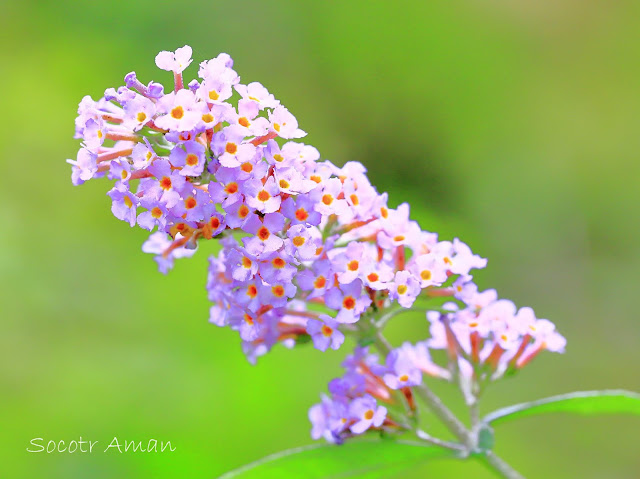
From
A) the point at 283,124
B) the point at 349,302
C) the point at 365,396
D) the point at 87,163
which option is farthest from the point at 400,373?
the point at 87,163

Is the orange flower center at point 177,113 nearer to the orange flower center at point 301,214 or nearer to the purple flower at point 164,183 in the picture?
the purple flower at point 164,183

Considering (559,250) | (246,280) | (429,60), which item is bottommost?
(246,280)

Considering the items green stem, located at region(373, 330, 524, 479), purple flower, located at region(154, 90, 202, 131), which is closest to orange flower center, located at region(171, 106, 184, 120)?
purple flower, located at region(154, 90, 202, 131)

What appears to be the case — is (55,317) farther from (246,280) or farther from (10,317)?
(246,280)

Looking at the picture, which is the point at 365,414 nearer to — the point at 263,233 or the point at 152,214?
the point at 263,233

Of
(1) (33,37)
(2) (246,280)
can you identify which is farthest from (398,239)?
(1) (33,37)

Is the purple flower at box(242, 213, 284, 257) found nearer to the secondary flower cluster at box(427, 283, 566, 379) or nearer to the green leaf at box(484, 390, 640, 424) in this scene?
the secondary flower cluster at box(427, 283, 566, 379)
